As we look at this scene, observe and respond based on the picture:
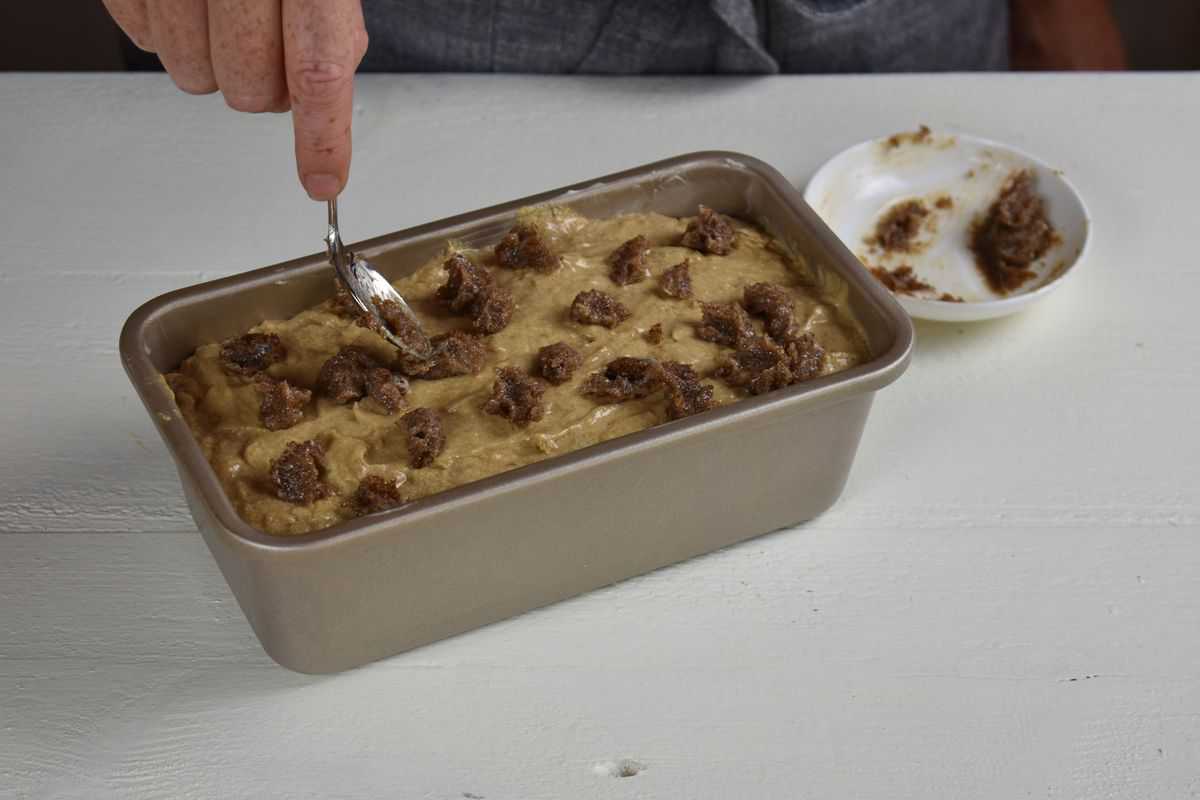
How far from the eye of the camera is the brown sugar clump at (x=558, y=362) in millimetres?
1696

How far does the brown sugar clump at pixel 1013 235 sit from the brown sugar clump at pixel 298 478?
1200 mm

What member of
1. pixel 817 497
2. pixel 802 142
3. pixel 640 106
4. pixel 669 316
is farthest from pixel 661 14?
pixel 817 497

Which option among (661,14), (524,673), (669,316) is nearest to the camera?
(524,673)

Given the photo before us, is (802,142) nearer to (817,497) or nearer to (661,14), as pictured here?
(661,14)

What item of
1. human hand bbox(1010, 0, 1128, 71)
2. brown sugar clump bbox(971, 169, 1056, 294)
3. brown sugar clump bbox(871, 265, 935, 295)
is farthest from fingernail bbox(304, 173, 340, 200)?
human hand bbox(1010, 0, 1128, 71)

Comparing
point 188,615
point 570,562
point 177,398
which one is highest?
point 177,398

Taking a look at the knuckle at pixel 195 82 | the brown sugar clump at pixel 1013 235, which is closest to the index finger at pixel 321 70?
the knuckle at pixel 195 82

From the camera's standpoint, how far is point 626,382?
1691 millimetres

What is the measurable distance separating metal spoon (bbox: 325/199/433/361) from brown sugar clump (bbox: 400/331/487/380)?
0.5 inches

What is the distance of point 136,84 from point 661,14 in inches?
39.0

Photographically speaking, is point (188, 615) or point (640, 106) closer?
point (188, 615)

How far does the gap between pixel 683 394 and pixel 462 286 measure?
0.33 m

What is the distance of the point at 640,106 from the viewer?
2602 mm

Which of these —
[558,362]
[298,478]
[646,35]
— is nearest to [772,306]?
[558,362]
